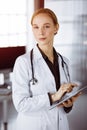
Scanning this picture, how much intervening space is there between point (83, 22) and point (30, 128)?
2454mm

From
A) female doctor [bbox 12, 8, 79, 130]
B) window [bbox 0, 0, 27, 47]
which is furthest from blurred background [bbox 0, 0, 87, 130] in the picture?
female doctor [bbox 12, 8, 79, 130]

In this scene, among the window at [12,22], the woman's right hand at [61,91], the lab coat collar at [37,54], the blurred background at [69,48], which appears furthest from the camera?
the window at [12,22]

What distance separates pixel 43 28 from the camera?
113 cm

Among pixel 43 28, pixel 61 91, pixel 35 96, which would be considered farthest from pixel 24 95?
pixel 43 28

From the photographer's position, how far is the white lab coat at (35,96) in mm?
1098

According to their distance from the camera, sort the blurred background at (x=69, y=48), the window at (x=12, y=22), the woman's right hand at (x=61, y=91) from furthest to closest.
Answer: the window at (x=12, y=22)
the blurred background at (x=69, y=48)
the woman's right hand at (x=61, y=91)

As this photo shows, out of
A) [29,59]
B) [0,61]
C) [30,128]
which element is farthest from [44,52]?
[0,61]

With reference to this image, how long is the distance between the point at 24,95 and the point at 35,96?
0.05 metres

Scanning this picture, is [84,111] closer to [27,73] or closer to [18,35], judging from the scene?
[18,35]

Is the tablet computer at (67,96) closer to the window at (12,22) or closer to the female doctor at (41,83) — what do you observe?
the female doctor at (41,83)

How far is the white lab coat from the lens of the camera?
1.10m

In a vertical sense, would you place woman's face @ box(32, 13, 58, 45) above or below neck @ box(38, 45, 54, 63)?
above

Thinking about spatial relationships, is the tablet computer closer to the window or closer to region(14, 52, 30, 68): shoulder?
region(14, 52, 30, 68): shoulder

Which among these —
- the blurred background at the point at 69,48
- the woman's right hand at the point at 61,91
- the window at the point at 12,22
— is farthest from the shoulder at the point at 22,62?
the window at the point at 12,22
